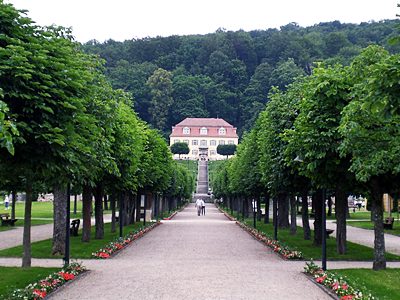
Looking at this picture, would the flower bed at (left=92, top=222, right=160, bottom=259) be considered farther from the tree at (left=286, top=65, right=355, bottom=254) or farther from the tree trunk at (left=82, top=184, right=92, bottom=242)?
the tree at (left=286, top=65, right=355, bottom=254)

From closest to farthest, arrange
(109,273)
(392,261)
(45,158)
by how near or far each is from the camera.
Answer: (45,158), (109,273), (392,261)

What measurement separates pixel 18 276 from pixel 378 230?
8.86 metres

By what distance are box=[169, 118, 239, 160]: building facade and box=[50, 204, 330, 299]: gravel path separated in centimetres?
15623

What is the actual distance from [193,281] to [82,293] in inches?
109

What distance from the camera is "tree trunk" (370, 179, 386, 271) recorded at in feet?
55.3

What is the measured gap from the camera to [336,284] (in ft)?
43.4

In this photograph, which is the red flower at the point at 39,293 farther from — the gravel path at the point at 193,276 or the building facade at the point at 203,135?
the building facade at the point at 203,135

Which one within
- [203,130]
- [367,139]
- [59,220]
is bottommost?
[59,220]

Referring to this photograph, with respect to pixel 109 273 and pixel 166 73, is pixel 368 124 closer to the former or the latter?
pixel 109 273

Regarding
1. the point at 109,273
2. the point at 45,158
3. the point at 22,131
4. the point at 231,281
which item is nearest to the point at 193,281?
the point at 231,281

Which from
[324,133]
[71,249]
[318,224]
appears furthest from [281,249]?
[71,249]

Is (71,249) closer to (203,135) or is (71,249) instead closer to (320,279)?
(320,279)

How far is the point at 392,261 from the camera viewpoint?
20016mm

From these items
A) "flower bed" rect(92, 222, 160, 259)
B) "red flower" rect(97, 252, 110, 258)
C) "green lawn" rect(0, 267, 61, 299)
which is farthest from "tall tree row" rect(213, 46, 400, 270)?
"green lawn" rect(0, 267, 61, 299)
